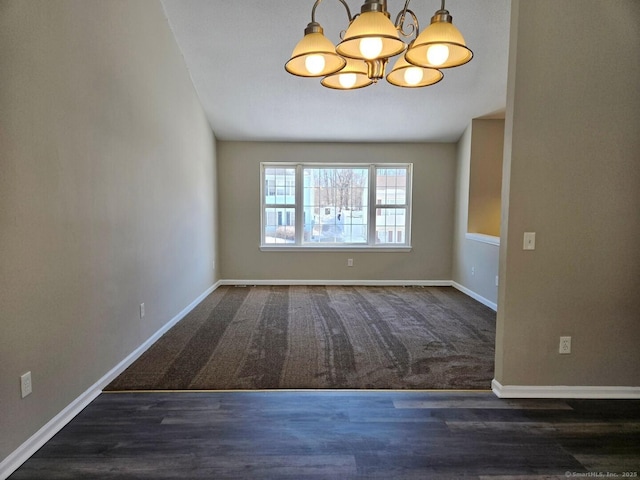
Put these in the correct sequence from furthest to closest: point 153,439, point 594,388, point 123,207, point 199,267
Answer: point 199,267 < point 123,207 < point 594,388 < point 153,439

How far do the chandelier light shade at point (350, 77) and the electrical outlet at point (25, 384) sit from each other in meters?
2.15

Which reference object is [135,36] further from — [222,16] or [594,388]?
[594,388]

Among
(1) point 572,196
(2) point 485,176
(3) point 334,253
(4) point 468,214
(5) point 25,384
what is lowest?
(5) point 25,384

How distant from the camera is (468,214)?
5.31m

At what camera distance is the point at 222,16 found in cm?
350

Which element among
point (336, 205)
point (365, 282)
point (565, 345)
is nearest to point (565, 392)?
point (565, 345)

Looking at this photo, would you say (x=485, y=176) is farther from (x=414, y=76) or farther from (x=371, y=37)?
(x=371, y=37)

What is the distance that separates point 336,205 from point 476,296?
2.53m

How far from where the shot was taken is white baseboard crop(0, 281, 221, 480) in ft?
5.55

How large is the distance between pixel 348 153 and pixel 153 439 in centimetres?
486

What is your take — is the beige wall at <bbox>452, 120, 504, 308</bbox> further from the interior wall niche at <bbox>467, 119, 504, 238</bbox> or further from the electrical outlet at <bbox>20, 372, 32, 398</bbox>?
the electrical outlet at <bbox>20, 372, 32, 398</bbox>

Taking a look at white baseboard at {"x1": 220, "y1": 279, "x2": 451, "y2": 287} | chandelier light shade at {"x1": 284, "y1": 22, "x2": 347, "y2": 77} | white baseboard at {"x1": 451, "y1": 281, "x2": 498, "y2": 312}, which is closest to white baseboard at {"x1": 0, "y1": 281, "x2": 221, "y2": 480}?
chandelier light shade at {"x1": 284, "y1": 22, "x2": 347, "y2": 77}

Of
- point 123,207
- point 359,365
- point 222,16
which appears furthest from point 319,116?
point 359,365

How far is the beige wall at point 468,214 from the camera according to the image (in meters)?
4.73
